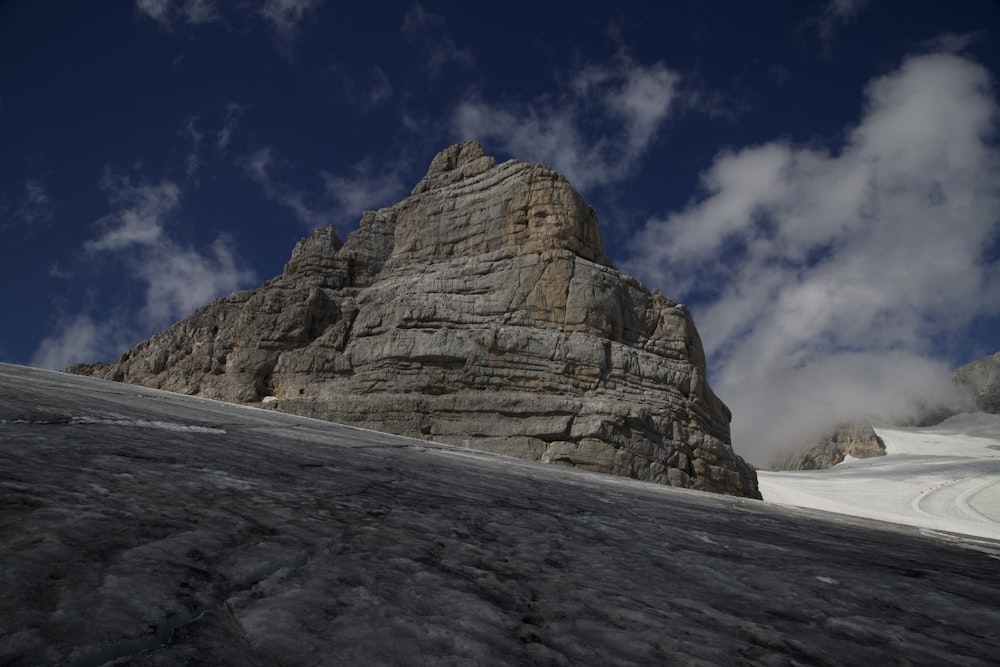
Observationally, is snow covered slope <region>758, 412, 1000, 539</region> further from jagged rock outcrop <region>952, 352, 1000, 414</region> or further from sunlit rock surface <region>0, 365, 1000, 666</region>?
sunlit rock surface <region>0, 365, 1000, 666</region>

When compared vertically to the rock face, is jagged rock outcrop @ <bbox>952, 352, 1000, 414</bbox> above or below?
above

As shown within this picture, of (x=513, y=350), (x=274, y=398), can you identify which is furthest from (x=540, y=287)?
(x=274, y=398)

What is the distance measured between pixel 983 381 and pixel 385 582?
95165 millimetres

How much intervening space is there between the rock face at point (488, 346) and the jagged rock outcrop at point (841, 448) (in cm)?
4514

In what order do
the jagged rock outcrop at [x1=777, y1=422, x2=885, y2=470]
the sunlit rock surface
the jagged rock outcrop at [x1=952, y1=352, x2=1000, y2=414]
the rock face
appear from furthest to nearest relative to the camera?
1. the jagged rock outcrop at [x1=952, y1=352, x2=1000, y2=414]
2. the jagged rock outcrop at [x1=777, y1=422, x2=885, y2=470]
3. the rock face
4. the sunlit rock surface

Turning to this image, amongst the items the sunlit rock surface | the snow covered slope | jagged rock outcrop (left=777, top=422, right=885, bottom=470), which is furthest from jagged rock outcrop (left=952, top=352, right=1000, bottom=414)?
the sunlit rock surface

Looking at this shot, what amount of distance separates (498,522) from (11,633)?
1.85 metres

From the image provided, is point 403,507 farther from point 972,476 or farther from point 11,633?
point 972,476

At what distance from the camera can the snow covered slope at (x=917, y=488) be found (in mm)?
26734

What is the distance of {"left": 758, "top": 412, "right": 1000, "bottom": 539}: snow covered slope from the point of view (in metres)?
26.7

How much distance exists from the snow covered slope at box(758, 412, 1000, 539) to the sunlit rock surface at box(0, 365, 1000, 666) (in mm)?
20631

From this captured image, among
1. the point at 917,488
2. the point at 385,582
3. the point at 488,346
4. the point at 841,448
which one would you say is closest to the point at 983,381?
the point at 841,448

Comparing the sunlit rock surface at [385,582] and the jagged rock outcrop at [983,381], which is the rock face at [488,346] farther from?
the jagged rock outcrop at [983,381]

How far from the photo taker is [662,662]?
125 cm
